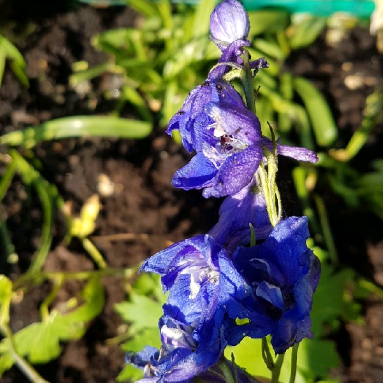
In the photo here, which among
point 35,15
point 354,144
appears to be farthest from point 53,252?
point 354,144

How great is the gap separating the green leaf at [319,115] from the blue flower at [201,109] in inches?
73.8

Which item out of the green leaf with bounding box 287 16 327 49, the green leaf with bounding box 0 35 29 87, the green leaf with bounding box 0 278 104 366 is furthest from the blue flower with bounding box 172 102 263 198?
the green leaf with bounding box 287 16 327 49

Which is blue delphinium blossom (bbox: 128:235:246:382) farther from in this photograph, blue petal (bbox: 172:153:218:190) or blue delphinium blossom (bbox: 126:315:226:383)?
blue petal (bbox: 172:153:218:190)

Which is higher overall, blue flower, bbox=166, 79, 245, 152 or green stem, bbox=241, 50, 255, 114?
green stem, bbox=241, 50, 255, 114

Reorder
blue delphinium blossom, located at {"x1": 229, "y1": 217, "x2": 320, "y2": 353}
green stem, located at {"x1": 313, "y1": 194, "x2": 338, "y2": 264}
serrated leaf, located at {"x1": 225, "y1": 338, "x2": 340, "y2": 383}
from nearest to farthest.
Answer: blue delphinium blossom, located at {"x1": 229, "y1": 217, "x2": 320, "y2": 353}
serrated leaf, located at {"x1": 225, "y1": 338, "x2": 340, "y2": 383}
green stem, located at {"x1": 313, "y1": 194, "x2": 338, "y2": 264}

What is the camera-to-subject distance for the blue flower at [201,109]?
3.39 feet

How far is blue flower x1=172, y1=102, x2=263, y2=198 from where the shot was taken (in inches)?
40.4

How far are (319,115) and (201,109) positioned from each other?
1.96m

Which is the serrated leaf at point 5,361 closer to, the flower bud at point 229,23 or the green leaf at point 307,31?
the flower bud at point 229,23

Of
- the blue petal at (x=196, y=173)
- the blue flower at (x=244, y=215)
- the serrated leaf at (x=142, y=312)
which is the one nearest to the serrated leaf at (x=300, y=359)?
the serrated leaf at (x=142, y=312)

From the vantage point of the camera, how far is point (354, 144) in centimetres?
285

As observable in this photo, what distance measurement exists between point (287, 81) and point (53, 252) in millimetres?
1667

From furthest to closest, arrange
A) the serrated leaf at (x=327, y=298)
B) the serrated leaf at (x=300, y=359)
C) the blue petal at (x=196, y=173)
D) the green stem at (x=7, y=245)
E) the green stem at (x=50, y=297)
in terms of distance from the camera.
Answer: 1. the green stem at (x=7, y=245)
2. the green stem at (x=50, y=297)
3. the serrated leaf at (x=327, y=298)
4. the serrated leaf at (x=300, y=359)
5. the blue petal at (x=196, y=173)

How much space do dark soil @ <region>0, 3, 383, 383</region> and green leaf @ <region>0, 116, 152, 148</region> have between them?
196mm
